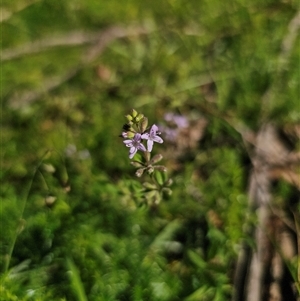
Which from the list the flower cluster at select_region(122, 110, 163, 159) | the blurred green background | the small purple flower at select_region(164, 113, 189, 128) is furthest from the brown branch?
the flower cluster at select_region(122, 110, 163, 159)

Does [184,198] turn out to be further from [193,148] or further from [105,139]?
[105,139]

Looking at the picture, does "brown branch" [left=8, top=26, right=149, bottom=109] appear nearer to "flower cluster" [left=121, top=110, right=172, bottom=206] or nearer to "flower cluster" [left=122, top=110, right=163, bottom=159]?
"flower cluster" [left=121, top=110, right=172, bottom=206]

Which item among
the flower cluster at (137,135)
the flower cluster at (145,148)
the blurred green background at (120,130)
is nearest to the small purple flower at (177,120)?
the blurred green background at (120,130)

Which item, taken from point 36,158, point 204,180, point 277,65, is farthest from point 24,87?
point 277,65

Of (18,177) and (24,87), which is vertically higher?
(24,87)

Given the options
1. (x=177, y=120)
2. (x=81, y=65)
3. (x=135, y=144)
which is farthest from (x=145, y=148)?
(x=81, y=65)
